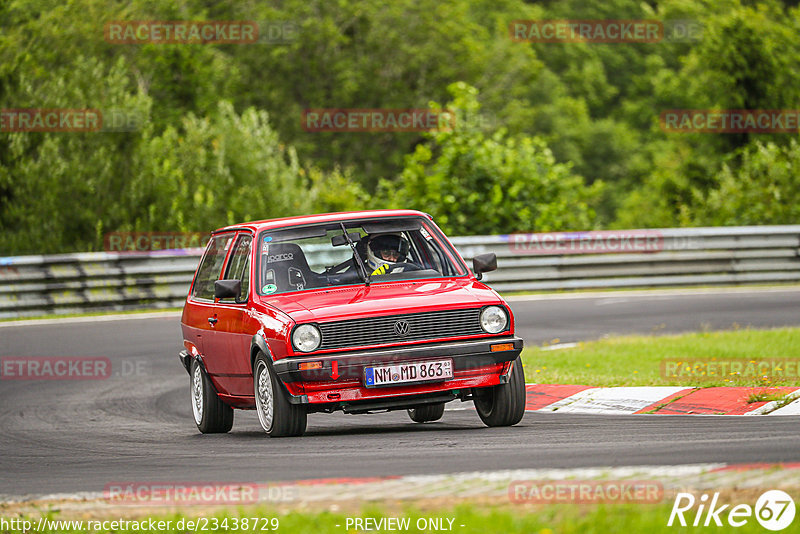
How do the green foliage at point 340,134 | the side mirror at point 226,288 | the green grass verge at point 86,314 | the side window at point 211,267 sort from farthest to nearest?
the green foliage at point 340,134 < the green grass verge at point 86,314 < the side window at point 211,267 < the side mirror at point 226,288

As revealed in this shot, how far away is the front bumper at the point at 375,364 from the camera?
8414 mm

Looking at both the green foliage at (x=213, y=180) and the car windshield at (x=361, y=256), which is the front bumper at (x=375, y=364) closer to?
the car windshield at (x=361, y=256)

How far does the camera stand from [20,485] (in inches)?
284

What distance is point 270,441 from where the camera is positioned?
866cm

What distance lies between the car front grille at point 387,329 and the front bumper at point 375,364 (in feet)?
0.23

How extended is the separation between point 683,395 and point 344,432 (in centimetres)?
278

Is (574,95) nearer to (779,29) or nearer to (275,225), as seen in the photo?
(779,29)

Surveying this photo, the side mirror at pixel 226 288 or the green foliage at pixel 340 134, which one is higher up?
the green foliage at pixel 340 134

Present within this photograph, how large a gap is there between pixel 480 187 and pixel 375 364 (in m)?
18.2

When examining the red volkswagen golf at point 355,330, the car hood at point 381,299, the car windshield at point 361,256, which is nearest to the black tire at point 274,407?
the red volkswagen golf at point 355,330

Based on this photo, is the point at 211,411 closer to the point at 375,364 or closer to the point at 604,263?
the point at 375,364

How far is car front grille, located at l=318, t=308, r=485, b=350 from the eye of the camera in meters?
8.49

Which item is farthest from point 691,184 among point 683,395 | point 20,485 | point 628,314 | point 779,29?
point 20,485

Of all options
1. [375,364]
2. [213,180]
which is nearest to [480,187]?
[213,180]
